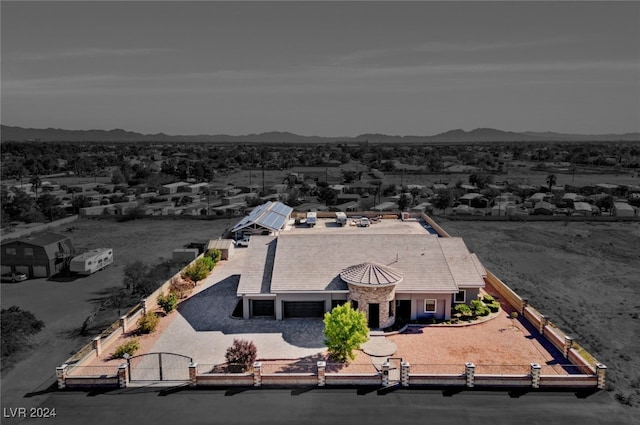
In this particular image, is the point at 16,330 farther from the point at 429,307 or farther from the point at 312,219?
the point at 312,219

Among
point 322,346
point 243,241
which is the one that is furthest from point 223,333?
point 243,241

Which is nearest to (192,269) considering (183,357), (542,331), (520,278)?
(183,357)

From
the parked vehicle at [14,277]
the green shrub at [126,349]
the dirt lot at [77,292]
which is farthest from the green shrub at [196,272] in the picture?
the parked vehicle at [14,277]

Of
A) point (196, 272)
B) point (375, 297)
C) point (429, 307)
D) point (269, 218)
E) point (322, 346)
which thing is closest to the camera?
point (322, 346)

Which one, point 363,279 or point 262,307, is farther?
point 262,307

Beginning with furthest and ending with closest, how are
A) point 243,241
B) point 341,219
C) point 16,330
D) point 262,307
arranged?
1. point 341,219
2. point 243,241
3. point 262,307
4. point 16,330

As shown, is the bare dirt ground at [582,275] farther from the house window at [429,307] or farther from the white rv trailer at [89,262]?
the white rv trailer at [89,262]
